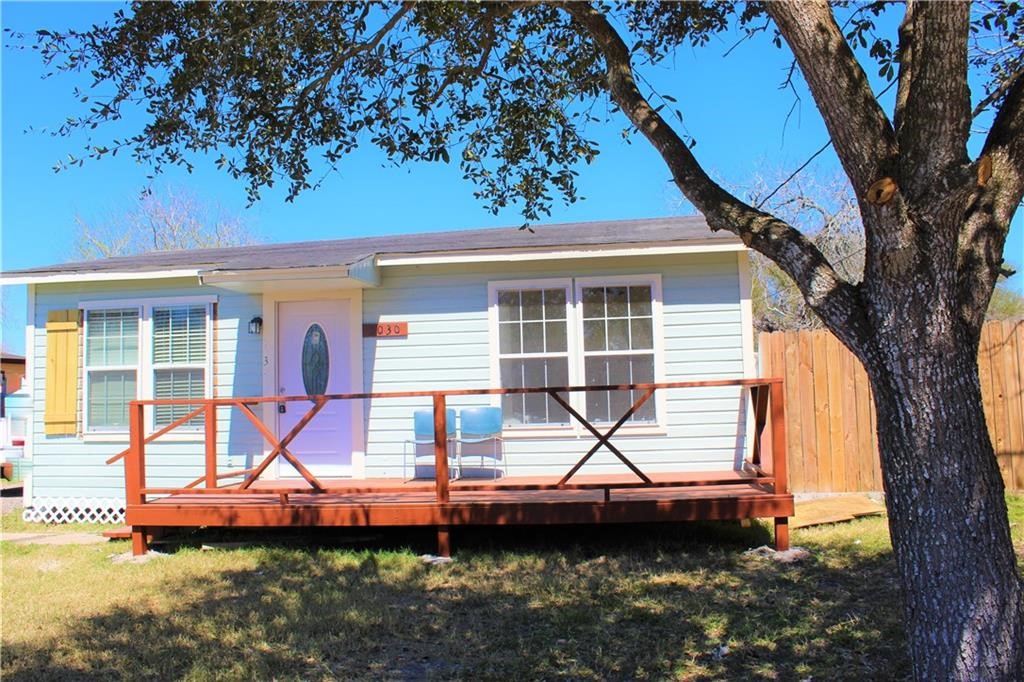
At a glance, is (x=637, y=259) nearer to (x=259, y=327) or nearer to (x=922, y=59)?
(x=259, y=327)

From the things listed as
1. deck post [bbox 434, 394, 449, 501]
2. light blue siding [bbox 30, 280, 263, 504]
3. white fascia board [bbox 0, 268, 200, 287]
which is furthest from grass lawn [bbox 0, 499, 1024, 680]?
white fascia board [bbox 0, 268, 200, 287]

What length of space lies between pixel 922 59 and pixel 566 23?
3.40 metres

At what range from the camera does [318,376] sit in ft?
27.2

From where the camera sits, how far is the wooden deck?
6.30 m

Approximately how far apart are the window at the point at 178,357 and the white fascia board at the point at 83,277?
41 centimetres

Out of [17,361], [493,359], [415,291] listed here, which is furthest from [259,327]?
[17,361]

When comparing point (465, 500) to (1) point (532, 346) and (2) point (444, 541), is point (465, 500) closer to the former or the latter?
(2) point (444, 541)

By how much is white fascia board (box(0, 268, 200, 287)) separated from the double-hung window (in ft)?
11.1

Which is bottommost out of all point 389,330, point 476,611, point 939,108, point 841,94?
point 476,611

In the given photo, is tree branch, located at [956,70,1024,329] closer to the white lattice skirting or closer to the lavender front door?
the lavender front door

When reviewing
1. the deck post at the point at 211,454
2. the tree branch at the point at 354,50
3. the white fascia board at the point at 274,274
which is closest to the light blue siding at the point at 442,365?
the white fascia board at the point at 274,274

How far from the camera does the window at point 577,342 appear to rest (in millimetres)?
7887

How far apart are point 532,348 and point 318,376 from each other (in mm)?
2333

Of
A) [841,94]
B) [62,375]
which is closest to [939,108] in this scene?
[841,94]
